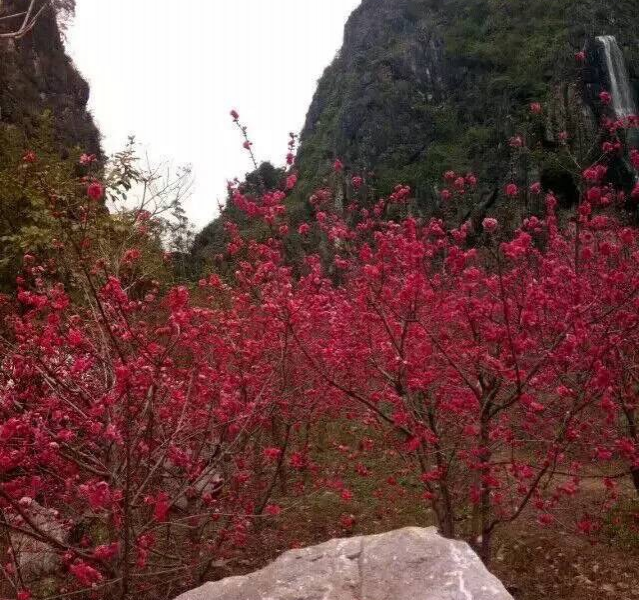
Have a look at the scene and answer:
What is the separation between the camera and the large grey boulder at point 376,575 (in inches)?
109

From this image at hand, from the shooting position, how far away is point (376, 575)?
2980mm

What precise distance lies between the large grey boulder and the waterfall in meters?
34.6

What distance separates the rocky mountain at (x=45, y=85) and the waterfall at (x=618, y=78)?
87.5 ft

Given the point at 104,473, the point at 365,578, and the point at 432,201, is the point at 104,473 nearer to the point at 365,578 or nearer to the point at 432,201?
the point at 365,578

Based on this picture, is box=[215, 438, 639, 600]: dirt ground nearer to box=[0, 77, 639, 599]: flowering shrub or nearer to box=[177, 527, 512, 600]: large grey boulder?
box=[0, 77, 639, 599]: flowering shrub

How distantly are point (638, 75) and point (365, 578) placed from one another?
38237mm

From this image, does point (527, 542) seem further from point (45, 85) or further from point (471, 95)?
point (471, 95)

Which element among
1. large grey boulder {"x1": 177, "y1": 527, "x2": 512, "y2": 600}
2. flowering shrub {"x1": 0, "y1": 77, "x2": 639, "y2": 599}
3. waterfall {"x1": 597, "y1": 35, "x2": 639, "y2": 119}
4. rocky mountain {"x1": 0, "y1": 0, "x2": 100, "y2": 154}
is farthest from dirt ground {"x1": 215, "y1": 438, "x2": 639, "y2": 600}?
waterfall {"x1": 597, "y1": 35, "x2": 639, "y2": 119}

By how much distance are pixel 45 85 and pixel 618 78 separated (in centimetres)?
2905

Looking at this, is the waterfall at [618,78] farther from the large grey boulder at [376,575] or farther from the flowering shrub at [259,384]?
the large grey boulder at [376,575]

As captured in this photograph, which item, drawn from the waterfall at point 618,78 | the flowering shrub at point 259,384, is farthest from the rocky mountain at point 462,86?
the flowering shrub at point 259,384

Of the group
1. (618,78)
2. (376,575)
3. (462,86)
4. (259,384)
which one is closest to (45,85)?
(259,384)

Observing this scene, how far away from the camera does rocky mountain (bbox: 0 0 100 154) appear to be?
64.6ft

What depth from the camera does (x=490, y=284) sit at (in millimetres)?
5141
